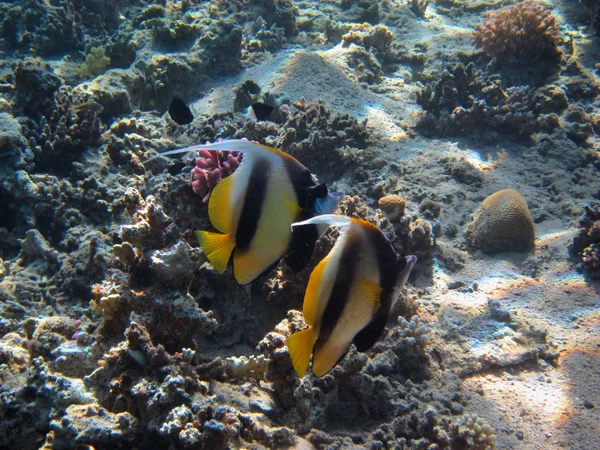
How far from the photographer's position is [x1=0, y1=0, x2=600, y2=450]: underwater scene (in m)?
1.77

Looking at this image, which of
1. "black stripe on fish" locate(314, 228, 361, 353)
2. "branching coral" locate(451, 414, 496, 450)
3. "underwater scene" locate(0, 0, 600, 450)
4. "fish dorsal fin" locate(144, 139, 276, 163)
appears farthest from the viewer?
"branching coral" locate(451, 414, 496, 450)

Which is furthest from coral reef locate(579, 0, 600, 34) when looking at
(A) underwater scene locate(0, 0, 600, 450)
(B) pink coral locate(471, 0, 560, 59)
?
(B) pink coral locate(471, 0, 560, 59)

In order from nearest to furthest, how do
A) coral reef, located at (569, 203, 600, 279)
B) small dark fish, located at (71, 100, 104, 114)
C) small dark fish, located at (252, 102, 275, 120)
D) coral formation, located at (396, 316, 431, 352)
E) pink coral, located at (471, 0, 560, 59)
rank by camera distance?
coral formation, located at (396, 316, 431, 352) → coral reef, located at (569, 203, 600, 279) → small dark fish, located at (252, 102, 275, 120) → small dark fish, located at (71, 100, 104, 114) → pink coral, located at (471, 0, 560, 59)

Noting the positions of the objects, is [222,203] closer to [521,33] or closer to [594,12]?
[521,33]

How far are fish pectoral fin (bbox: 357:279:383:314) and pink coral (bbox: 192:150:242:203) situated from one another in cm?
164

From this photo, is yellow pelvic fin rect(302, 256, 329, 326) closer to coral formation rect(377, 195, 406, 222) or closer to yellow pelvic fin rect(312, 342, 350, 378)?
yellow pelvic fin rect(312, 342, 350, 378)

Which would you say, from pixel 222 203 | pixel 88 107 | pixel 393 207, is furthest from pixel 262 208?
pixel 88 107

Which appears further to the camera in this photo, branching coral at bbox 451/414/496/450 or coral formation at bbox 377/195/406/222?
coral formation at bbox 377/195/406/222

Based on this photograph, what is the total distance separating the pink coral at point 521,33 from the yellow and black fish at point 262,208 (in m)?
7.63

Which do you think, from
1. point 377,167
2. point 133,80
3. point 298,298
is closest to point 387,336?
point 298,298

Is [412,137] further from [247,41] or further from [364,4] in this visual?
[364,4]

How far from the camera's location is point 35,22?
30.8 feet

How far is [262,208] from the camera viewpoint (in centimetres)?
159

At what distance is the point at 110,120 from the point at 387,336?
237 inches
